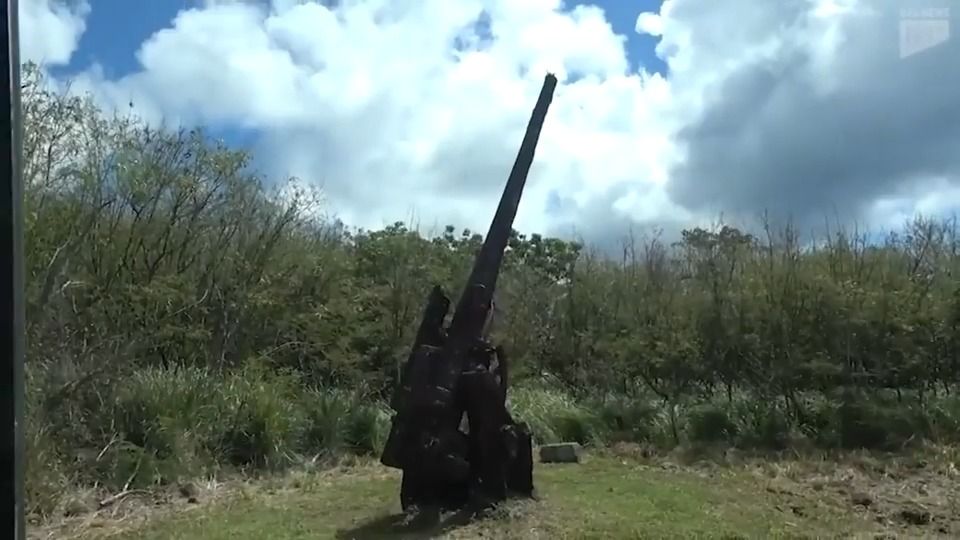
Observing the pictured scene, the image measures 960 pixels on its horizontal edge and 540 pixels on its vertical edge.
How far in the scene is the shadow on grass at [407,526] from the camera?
495cm

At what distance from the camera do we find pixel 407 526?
16.7 feet

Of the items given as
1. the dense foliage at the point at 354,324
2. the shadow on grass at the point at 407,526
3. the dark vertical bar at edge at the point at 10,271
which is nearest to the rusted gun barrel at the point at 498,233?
the shadow on grass at the point at 407,526

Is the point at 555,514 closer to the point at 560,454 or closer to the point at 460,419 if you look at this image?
the point at 460,419

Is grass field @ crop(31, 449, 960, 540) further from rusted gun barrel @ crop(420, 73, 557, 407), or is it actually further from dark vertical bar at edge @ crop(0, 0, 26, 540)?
dark vertical bar at edge @ crop(0, 0, 26, 540)

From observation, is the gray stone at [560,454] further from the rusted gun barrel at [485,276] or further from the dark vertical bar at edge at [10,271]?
the dark vertical bar at edge at [10,271]

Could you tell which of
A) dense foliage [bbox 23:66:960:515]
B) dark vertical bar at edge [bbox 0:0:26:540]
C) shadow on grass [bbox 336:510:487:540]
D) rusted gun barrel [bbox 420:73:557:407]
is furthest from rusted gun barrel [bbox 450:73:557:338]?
dark vertical bar at edge [bbox 0:0:26:540]

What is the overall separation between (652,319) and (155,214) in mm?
4279

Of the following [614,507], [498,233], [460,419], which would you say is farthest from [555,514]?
[498,233]

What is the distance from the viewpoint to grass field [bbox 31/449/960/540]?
195 inches

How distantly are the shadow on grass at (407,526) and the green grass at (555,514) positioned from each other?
1 cm

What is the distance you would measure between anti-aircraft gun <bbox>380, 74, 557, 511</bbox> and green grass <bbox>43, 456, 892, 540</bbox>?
0.21m

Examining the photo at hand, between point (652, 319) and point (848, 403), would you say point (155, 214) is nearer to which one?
point (652, 319)

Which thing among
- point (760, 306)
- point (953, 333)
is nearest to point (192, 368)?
point (760, 306)

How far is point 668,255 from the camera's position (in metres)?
9.06
